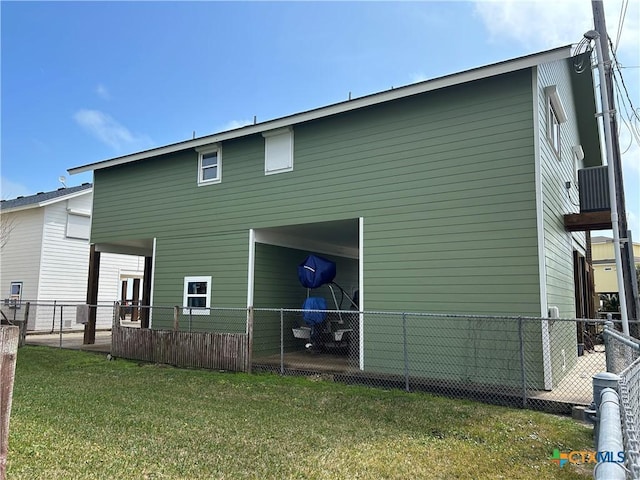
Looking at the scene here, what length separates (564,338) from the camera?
848 centimetres

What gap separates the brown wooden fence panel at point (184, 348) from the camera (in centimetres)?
884

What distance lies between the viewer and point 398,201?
8633mm

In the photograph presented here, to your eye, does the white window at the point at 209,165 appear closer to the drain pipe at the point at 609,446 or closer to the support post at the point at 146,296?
the support post at the point at 146,296

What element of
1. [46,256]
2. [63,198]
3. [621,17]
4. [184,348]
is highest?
[621,17]

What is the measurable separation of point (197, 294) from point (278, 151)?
167 inches

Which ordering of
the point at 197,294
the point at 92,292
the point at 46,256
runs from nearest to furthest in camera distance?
1. the point at 197,294
2. the point at 92,292
3. the point at 46,256

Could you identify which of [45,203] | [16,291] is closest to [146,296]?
[45,203]

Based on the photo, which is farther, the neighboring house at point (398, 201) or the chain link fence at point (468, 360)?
the neighboring house at point (398, 201)

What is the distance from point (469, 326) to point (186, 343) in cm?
578

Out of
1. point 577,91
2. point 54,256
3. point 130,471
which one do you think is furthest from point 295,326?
point 54,256

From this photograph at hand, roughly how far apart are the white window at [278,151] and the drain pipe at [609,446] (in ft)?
29.1

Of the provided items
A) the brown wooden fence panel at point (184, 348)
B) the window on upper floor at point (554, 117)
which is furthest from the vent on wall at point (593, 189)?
the brown wooden fence panel at point (184, 348)

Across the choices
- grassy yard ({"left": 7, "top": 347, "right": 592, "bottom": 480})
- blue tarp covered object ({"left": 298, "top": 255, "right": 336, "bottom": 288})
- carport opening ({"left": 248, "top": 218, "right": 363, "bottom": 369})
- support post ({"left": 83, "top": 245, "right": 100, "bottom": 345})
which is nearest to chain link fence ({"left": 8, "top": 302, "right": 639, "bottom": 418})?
carport opening ({"left": 248, "top": 218, "right": 363, "bottom": 369})

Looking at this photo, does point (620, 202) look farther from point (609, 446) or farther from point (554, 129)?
point (609, 446)
